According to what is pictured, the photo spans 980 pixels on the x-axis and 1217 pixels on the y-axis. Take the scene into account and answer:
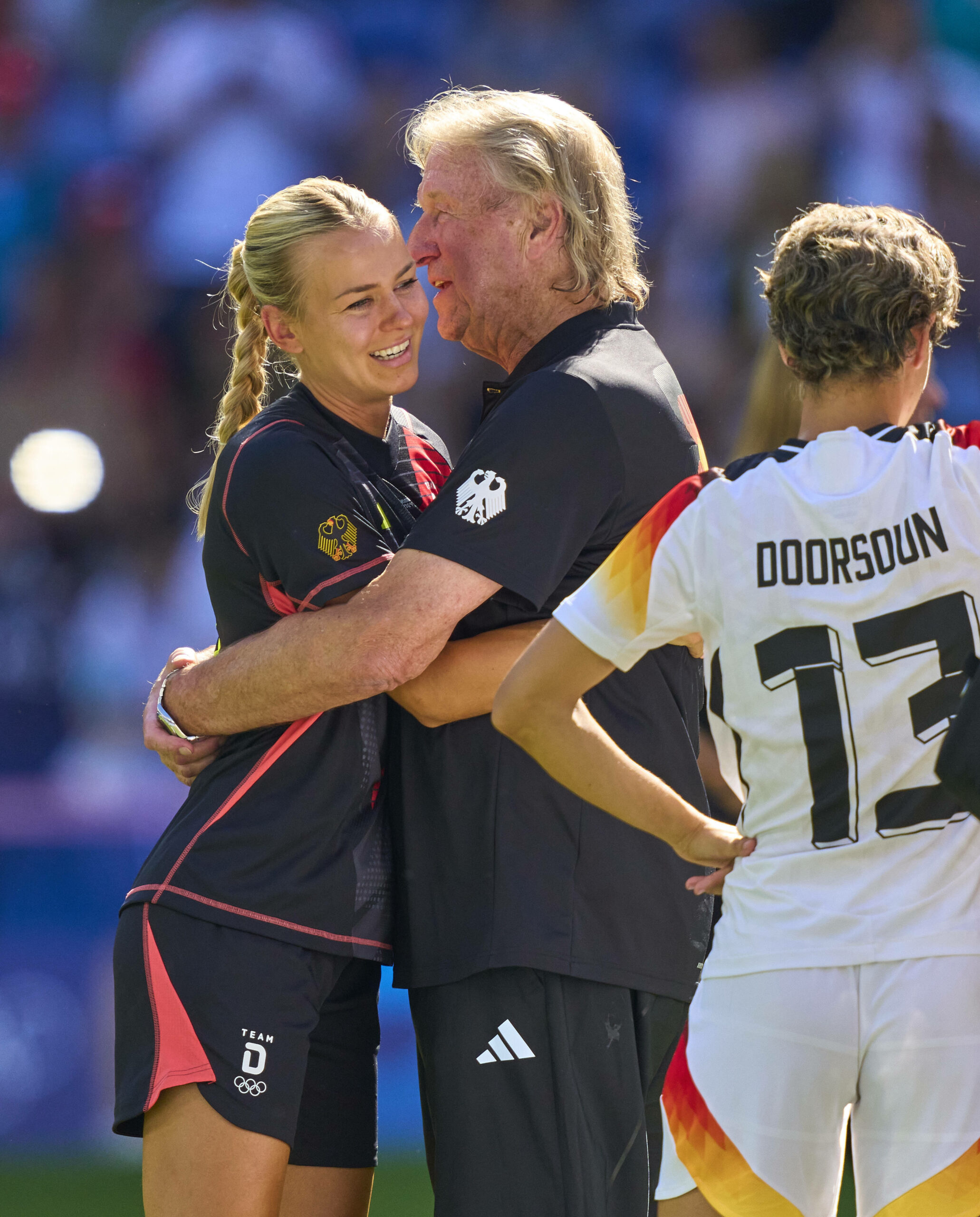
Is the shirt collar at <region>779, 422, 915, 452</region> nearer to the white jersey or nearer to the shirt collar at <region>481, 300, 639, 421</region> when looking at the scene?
the white jersey

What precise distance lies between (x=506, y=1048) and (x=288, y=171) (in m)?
5.64

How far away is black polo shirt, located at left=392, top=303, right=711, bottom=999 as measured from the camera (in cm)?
214

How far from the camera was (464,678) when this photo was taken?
2.20m

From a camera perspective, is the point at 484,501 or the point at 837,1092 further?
the point at 484,501

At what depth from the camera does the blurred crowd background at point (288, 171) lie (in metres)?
6.43

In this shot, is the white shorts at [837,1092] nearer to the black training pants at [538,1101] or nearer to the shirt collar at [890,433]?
the black training pants at [538,1101]

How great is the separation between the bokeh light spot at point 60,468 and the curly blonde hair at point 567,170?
4339 mm

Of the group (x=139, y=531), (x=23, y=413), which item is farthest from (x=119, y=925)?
(x=23, y=413)

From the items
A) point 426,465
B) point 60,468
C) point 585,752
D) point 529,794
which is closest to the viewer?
point 585,752

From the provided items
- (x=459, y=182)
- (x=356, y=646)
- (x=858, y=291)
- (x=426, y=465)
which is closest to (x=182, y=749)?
(x=356, y=646)

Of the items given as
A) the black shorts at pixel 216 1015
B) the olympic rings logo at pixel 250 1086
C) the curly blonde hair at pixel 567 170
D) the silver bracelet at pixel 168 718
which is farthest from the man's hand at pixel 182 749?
the curly blonde hair at pixel 567 170

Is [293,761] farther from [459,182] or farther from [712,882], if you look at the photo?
[459,182]

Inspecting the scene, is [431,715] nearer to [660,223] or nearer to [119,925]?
[119,925]

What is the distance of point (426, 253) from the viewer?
8.28 feet
